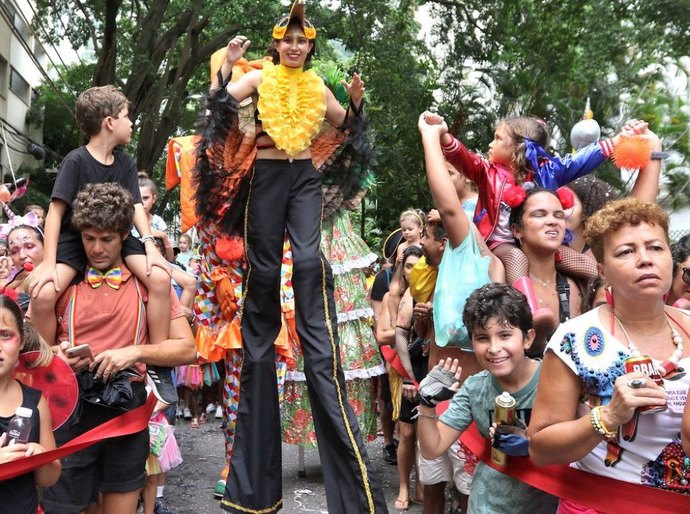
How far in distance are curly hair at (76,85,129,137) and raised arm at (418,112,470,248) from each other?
1437 millimetres

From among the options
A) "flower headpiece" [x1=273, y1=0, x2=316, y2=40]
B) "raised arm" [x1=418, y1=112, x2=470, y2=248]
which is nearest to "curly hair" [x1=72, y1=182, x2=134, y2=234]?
"flower headpiece" [x1=273, y1=0, x2=316, y2=40]

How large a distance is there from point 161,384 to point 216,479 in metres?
2.53

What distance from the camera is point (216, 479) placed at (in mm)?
6074

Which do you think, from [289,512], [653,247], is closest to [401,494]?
[289,512]

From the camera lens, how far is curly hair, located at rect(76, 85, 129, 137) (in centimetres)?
400

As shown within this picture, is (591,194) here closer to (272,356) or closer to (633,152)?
(633,152)

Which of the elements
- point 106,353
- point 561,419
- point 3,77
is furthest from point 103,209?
point 3,77

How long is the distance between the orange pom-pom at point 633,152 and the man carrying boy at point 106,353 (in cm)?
210

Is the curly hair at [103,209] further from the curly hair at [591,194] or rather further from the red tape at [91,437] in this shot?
the curly hair at [591,194]

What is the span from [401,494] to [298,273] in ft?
6.92

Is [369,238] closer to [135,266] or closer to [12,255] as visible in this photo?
[12,255]

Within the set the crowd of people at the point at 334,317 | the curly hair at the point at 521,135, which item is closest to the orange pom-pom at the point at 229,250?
the crowd of people at the point at 334,317

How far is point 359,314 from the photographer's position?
6.24m

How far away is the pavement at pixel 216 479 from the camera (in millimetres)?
5406
